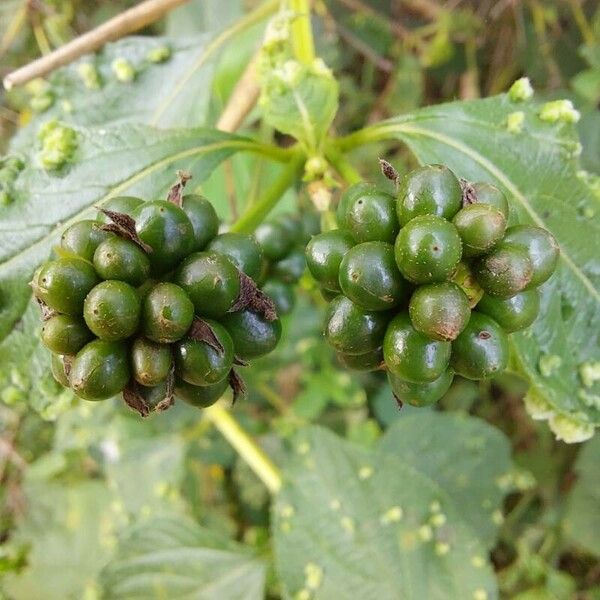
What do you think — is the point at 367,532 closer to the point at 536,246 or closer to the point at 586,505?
the point at 586,505

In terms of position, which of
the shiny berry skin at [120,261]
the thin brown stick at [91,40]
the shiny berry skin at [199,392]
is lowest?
the shiny berry skin at [199,392]

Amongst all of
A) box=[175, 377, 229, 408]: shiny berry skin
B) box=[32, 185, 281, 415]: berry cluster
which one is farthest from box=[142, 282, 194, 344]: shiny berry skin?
box=[175, 377, 229, 408]: shiny berry skin

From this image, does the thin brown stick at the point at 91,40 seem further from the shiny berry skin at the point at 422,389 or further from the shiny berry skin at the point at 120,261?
the shiny berry skin at the point at 422,389

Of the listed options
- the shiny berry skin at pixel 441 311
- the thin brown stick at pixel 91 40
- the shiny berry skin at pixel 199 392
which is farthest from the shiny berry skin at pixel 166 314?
the thin brown stick at pixel 91 40

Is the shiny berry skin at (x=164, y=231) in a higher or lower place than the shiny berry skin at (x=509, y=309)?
higher

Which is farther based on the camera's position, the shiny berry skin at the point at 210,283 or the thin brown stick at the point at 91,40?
the thin brown stick at the point at 91,40
